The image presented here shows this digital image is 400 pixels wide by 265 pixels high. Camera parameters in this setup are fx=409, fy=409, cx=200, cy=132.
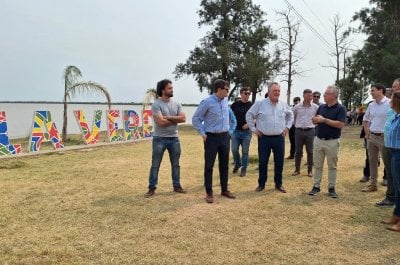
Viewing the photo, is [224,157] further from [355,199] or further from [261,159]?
[355,199]

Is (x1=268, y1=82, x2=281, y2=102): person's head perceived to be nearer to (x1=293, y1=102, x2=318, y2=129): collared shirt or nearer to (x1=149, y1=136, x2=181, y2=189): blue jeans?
(x1=149, y1=136, x2=181, y2=189): blue jeans

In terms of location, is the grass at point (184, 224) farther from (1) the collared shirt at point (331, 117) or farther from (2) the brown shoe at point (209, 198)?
(1) the collared shirt at point (331, 117)

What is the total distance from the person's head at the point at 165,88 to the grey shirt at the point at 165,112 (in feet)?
0.47

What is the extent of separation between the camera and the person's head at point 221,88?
580 cm

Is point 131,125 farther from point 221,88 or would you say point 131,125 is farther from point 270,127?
point 221,88

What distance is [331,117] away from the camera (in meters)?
6.14

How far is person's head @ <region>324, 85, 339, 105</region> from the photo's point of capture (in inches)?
240

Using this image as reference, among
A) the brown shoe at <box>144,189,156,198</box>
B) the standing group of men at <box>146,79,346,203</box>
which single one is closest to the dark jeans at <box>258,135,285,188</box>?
the standing group of men at <box>146,79,346,203</box>

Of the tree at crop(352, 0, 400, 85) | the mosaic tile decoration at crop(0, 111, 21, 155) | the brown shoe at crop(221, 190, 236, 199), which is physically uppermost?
the tree at crop(352, 0, 400, 85)

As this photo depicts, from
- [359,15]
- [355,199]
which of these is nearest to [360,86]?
[359,15]

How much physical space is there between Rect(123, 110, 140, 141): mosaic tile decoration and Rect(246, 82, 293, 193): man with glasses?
1041 cm

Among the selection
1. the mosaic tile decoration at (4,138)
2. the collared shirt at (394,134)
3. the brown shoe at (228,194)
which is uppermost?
the collared shirt at (394,134)

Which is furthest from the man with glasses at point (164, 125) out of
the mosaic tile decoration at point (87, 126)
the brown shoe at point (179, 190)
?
the mosaic tile decoration at point (87, 126)

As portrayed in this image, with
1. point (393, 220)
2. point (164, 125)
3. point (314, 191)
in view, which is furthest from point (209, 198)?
point (393, 220)
